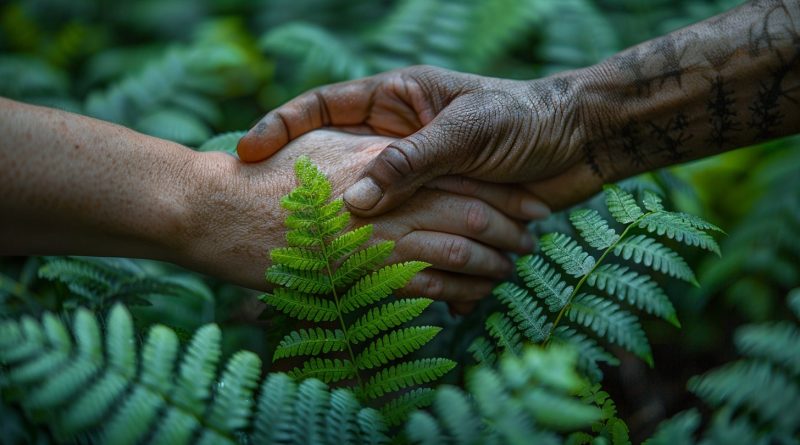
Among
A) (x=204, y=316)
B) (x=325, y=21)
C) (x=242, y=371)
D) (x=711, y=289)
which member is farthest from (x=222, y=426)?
(x=325, y=21)

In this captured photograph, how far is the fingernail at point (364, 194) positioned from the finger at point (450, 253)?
0.58ft

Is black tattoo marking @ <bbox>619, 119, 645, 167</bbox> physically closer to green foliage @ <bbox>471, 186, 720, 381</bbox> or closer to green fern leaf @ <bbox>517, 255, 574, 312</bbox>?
green foliage @ <bbox>471, 186, 720, 381</bbox>

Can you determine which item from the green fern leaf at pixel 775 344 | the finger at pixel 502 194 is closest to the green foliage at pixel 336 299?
the finger at pixel 502 194

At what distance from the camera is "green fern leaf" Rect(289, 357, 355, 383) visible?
1.63 m

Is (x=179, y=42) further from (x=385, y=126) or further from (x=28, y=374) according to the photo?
(x=28, y=374)

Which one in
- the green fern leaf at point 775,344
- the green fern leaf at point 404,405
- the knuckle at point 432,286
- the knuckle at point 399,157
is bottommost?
the green fern leaf at point 404,405

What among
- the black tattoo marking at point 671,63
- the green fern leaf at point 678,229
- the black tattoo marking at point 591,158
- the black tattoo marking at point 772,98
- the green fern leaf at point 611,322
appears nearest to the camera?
the green fern leaf at point 611,322

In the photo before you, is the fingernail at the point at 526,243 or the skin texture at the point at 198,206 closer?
the skin texture at the point at 198,206

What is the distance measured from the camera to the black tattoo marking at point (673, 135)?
2195 mm

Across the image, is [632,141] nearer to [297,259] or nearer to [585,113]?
[585,113]

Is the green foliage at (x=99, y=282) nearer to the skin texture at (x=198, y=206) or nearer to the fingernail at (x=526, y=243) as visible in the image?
the skin texture at (x=198, y=206)

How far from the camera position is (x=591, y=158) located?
2.29 metres

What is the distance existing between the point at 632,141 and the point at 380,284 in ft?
3.64

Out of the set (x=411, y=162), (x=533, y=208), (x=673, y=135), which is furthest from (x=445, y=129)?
(x=673, y=135)
